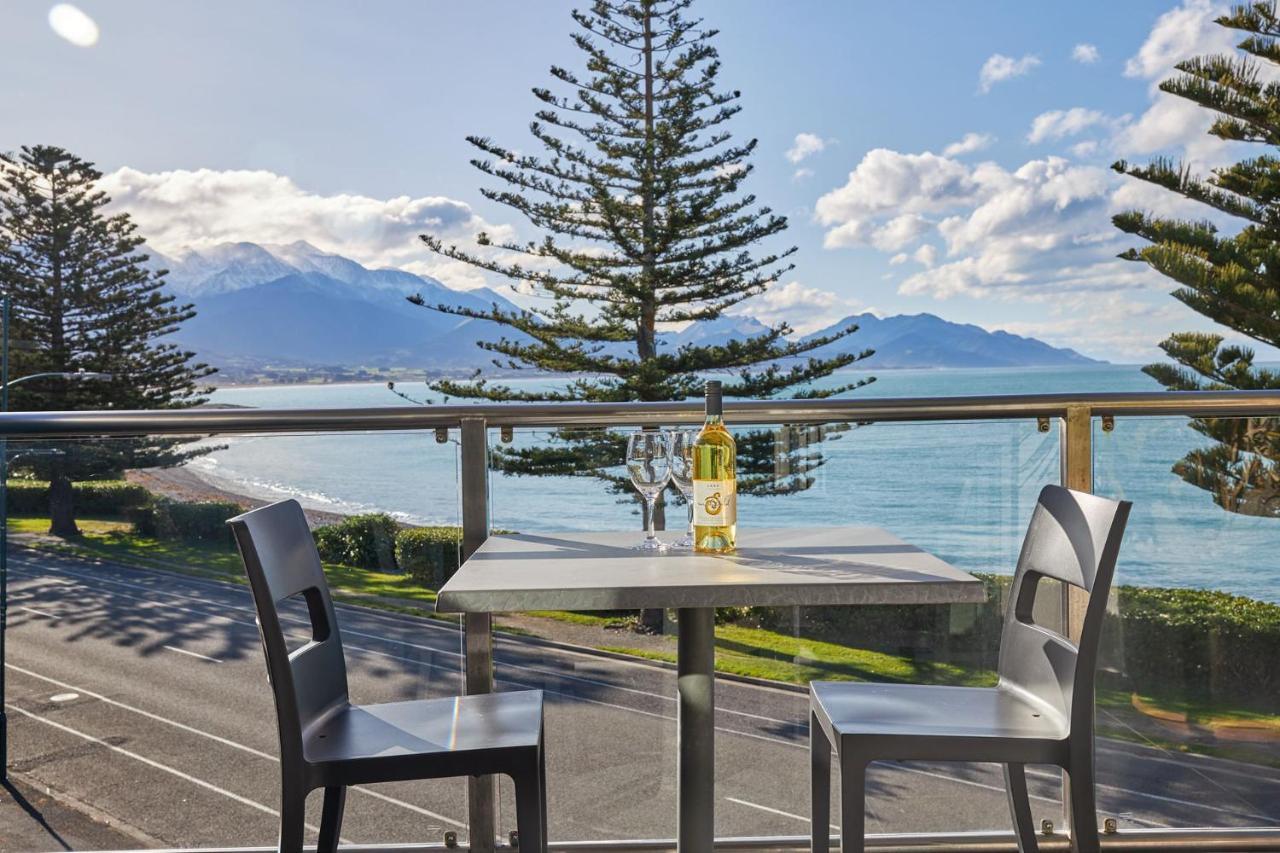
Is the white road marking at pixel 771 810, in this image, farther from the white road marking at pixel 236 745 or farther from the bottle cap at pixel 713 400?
the bottle cap at pixel 713 400

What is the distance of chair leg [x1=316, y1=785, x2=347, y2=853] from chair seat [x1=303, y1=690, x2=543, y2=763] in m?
0.09

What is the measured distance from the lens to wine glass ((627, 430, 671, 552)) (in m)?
1.65

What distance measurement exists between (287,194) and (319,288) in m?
4.03

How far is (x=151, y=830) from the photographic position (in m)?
1.97

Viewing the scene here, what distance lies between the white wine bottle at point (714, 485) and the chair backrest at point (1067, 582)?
0.48 metres

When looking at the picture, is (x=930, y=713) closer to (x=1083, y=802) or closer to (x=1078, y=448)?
(x=1083, y=802)

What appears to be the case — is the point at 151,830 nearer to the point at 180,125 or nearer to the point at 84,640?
the point at 84,640

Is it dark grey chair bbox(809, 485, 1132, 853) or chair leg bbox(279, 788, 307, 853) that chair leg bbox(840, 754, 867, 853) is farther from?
chair leg bbox(279, 788, 307, 853)

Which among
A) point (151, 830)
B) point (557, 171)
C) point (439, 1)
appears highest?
point (439, 1)

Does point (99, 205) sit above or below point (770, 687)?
above

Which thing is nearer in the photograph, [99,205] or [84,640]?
[84,640]

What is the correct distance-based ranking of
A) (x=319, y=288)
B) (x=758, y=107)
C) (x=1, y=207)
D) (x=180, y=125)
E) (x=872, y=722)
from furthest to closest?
(x=319, y=288) < (x=180, y=125) < (x=758, y=107) < (x=1, y=207) < (x=872, y=722)

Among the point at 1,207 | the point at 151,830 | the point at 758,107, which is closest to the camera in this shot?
the point at 151,830

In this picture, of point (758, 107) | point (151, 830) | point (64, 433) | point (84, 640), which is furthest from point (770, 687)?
point (758, 107)
